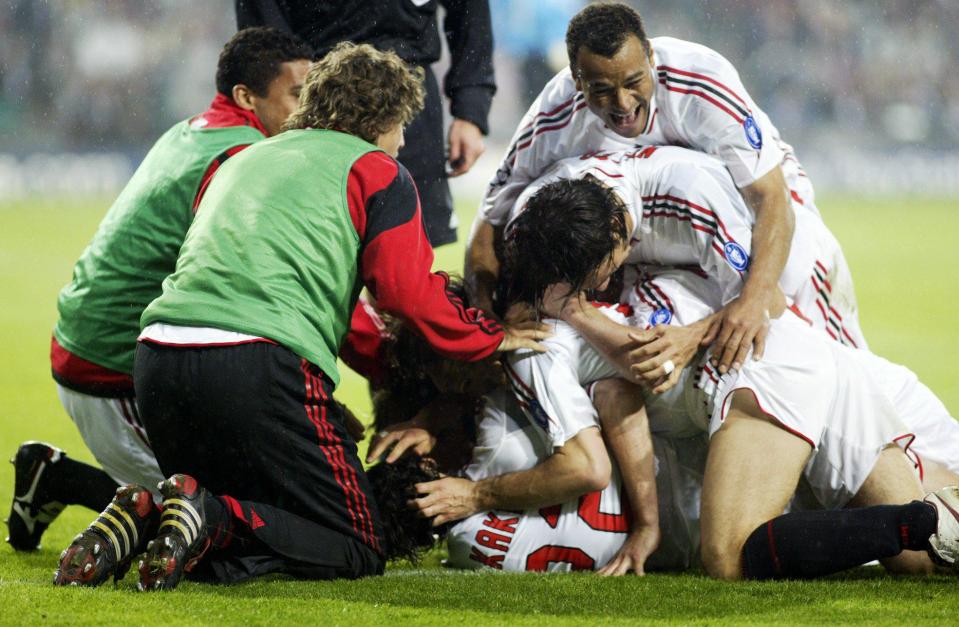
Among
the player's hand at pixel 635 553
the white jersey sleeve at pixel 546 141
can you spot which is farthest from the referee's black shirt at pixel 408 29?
the player's hand at pixel 635 553

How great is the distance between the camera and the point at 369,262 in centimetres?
303

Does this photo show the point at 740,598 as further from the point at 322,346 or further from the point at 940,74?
the point at 940,74

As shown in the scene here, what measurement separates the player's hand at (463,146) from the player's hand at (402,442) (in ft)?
4.80

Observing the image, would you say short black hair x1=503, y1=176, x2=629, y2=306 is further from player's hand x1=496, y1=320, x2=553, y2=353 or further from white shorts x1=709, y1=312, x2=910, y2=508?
white shorts x1=709, y1=312, x2=910, y2=508

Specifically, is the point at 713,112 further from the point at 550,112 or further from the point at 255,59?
the point at 255,59

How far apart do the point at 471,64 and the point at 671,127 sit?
47.8 inches

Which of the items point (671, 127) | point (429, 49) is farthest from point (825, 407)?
point (429, 49)

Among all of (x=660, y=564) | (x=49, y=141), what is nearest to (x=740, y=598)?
(x=660, y=564)

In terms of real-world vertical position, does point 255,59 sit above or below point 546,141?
above

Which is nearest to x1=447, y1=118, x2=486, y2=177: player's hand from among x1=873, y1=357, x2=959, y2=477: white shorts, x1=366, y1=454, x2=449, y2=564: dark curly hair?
x1=366, y1=454, x2=449, y2=564: dark curly hair

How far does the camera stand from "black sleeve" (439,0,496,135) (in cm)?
468

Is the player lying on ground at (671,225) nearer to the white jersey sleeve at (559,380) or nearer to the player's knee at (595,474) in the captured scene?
the white jersey sleeve at (559,380)

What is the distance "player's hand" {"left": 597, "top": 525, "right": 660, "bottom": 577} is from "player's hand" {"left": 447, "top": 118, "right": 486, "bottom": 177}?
1.82 meters

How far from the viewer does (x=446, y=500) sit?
325 centimetres
